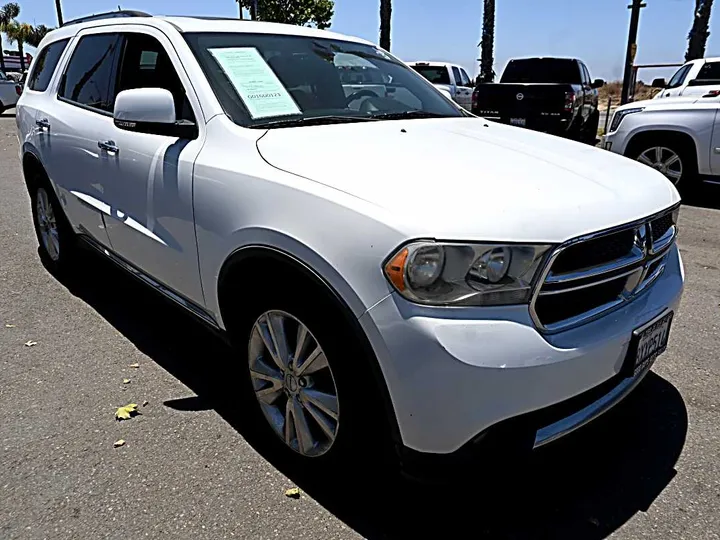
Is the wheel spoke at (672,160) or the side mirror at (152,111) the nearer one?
the side mirror at (152,111)

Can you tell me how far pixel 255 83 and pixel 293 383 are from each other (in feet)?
4.76

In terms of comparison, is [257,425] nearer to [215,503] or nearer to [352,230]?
[215,503]

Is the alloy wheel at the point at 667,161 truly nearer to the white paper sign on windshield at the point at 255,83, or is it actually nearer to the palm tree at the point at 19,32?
the white paper sign on windshield at the point at 255,83

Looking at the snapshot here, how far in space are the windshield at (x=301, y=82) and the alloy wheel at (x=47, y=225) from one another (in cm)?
236

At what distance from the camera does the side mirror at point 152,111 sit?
2.78 m

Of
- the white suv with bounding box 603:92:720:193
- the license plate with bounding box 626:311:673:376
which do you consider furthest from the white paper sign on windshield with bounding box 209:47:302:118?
the white suv with bounding box 603:92:720:193

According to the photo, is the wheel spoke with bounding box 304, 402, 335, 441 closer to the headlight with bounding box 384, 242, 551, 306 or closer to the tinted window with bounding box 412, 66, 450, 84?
the headlight with bounding box 384, 242, 551, 306

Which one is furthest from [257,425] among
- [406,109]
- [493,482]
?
[406,109]

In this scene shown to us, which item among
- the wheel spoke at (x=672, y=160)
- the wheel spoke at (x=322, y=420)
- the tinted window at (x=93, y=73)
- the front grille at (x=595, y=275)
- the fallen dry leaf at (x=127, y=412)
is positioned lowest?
the fallen dry leaf at (x=127, y=412)

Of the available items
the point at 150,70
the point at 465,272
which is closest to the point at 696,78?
the point at 150,70

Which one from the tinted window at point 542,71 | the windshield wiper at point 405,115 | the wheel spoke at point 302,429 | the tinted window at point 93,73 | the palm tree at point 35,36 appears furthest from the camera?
the palm tree at point 35,36

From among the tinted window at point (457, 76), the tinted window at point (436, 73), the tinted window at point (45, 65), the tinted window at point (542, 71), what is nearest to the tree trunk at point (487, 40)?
the tinted window at point (457, 76)

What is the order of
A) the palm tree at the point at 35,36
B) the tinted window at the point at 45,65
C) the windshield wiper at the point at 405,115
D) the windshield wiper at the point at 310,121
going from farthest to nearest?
the palm tree at the point at 35,36 < the tinted window at the point at 45,65 < the windshield wiper at the point at 405,115 < the windshield wiper at the point at 310,121

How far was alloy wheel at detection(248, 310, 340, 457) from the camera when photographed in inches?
91.9
